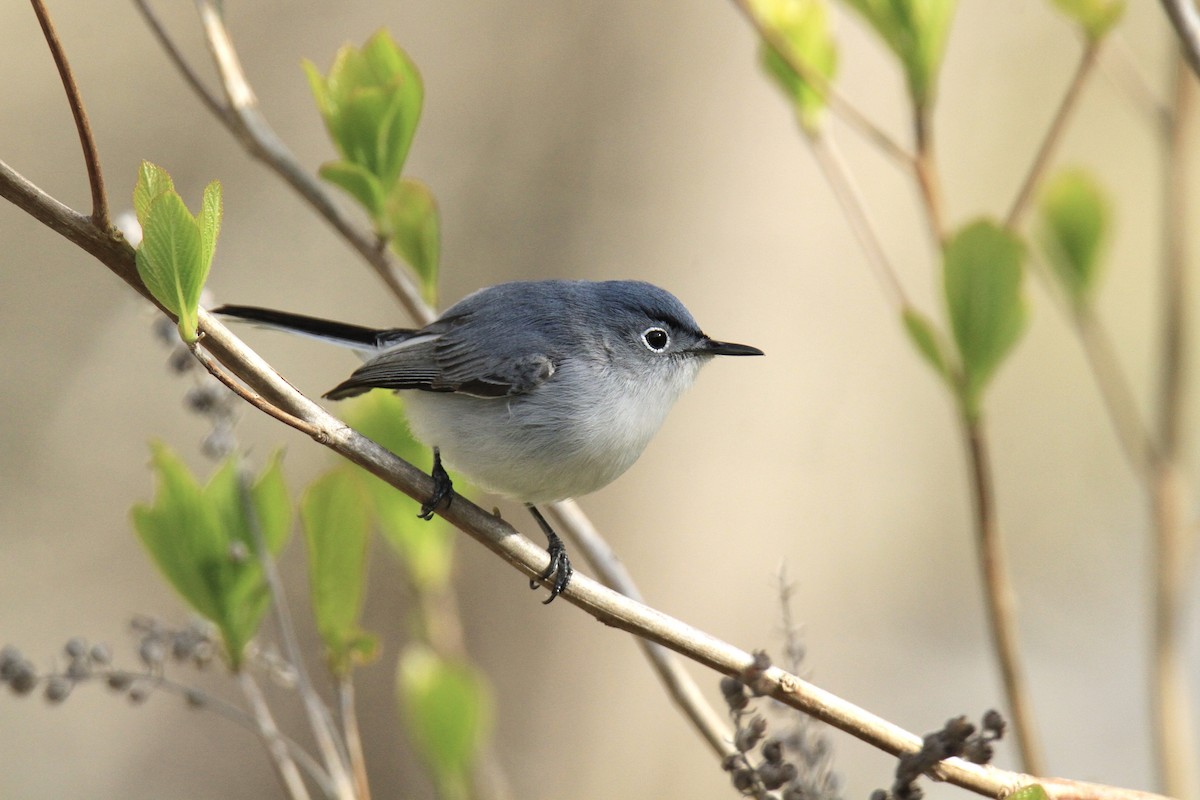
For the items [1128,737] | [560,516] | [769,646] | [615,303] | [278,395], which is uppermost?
[1128,737]

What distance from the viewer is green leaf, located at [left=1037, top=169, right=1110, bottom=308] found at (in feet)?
6.34

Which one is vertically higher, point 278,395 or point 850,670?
point 850,670

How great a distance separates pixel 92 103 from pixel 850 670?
3491mm

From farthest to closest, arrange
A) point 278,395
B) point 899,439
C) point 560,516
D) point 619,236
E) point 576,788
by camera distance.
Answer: point 899,439, point 619,236, point 576,788, point 560,516, point 278,395

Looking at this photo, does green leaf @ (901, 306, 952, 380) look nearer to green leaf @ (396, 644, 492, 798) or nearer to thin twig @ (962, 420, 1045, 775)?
thin twig @ (962, 420, 1045, 775)

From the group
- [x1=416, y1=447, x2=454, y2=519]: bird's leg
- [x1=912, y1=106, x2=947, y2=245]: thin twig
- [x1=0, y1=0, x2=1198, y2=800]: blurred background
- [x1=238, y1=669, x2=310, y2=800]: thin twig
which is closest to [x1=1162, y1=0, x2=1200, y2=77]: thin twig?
[x1=912, y1=106, x2=947, y2=245]: thin twig

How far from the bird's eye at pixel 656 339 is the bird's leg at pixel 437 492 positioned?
1.64 feet

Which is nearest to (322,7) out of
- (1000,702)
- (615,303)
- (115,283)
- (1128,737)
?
(115,283)

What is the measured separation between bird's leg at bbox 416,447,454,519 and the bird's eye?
0.50 meters

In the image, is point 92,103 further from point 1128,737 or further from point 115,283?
point 1128,737

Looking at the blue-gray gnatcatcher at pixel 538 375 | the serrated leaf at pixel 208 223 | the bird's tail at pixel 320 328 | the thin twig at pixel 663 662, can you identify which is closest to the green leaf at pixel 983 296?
the thin twig at pixel 663 662

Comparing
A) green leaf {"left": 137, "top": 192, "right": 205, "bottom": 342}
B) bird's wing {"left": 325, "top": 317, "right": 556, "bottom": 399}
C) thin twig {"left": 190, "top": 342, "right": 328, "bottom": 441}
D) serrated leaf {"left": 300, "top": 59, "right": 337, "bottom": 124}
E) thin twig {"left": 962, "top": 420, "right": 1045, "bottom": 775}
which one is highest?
bird's wing {"left": 325, "top": 317, "right": 556, "bottom": 399}

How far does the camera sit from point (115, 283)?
3.89 meters

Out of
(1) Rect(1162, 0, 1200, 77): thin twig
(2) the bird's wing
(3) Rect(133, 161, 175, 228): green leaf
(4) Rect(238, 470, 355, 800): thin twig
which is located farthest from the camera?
(2) the bird's wing
